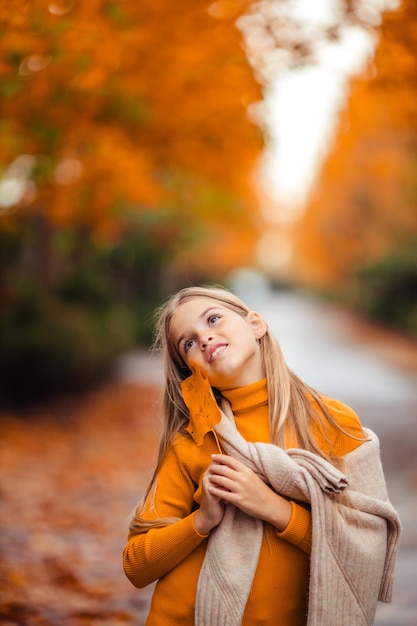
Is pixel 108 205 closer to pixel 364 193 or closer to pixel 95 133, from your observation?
pixel 95 133

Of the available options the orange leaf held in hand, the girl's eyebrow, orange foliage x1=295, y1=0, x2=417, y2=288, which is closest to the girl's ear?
the girl's eyebrow

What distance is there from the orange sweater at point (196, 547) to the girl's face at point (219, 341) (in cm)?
5

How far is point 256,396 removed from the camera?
183 cm

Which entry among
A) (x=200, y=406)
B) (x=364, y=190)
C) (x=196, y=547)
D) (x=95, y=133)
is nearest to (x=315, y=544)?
(x=196, y=547)

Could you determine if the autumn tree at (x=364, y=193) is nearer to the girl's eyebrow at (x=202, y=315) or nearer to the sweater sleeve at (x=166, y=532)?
the girl's eyebrow at (x=202, y=315)

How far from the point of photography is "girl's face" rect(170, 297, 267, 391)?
5.89 ft

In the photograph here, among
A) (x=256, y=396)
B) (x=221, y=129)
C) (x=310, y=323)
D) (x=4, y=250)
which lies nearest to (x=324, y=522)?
(x=256, y=396)

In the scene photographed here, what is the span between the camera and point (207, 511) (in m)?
1.67

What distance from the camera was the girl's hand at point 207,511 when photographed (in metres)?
1.66

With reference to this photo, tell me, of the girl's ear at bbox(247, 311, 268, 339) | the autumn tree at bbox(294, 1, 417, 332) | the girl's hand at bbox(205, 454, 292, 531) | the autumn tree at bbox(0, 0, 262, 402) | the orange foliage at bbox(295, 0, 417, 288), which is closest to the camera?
the girl's hand at bbox(205, 454, 292, 531)

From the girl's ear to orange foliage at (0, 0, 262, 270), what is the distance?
2.45 meters

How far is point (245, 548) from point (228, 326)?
56 centimetres

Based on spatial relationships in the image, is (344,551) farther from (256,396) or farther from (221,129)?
(221,129)

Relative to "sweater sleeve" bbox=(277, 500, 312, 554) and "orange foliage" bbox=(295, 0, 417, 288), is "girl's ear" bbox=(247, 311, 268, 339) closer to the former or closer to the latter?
"sweater sleeve" bbox=(277, 500, 312, 554)
